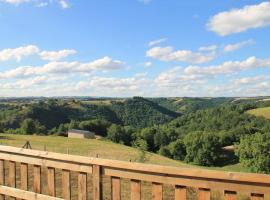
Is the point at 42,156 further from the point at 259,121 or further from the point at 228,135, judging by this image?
the point at 259,121

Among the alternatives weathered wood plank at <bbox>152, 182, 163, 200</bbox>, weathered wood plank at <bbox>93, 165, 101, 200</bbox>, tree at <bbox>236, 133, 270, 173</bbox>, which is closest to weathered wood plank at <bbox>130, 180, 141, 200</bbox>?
weathered wood plank at <bbox>152, 182, 163, 200</bbox>

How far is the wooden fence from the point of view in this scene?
4449 millimetres

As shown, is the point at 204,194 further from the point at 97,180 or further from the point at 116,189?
the point at 97,180

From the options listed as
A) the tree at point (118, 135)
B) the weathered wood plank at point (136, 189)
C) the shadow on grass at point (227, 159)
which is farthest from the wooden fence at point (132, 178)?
the tree at point (118, 135)

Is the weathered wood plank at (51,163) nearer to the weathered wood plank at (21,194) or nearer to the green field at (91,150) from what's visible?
the weathered wood plank at (21,194)

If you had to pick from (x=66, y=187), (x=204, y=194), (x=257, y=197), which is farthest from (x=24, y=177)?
(x=257, y=197)

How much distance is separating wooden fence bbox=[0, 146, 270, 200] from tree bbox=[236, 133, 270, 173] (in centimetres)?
6684

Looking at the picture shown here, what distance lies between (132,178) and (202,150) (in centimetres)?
10119

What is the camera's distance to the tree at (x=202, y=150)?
104m

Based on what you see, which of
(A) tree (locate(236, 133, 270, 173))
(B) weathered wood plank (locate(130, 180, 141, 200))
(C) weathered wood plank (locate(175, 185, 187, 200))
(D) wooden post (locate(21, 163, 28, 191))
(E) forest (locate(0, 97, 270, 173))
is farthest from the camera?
(E) forest (locate(0, 97, 270, 173))

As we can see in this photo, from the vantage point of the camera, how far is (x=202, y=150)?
342 feet

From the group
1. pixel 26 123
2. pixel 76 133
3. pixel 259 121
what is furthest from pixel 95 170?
pixel 259 121

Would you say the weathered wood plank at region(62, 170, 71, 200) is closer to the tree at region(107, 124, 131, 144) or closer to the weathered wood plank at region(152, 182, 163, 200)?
the weathered wood plank at region(152, 182, 163, 200)

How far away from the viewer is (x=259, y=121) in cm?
14962
